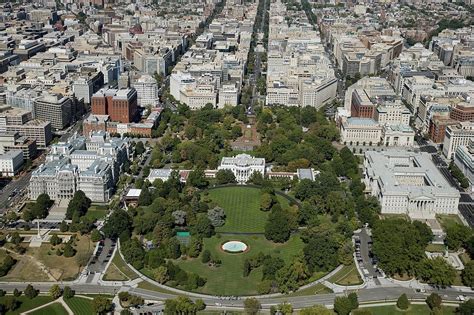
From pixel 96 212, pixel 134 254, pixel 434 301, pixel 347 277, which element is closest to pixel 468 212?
pixel 347 277

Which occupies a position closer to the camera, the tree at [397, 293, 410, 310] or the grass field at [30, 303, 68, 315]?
the grass field at [30, 303, 68, 315]

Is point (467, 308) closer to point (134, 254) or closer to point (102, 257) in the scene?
point (134, 254)

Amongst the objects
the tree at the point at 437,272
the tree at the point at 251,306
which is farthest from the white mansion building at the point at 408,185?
the tree at the point at 251,306

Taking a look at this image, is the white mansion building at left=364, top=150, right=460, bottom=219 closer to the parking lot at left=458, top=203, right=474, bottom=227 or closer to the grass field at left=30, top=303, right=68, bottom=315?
the parking lot at left=458, top=203, right=474, bottom=227

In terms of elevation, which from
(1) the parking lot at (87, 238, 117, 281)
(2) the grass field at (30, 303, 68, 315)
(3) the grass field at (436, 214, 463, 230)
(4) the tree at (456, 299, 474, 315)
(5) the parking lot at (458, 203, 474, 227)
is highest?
(4) the tree at (456, 299, 474, 315)

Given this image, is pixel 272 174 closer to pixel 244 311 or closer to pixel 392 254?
pixel 392 254

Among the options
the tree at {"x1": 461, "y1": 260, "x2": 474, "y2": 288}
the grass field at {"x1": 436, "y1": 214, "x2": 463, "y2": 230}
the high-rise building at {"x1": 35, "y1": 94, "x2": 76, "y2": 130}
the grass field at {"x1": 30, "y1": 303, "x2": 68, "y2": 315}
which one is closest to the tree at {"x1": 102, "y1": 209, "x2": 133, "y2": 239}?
the grass field at {"x1": 30, "y1": 303, "x2": 68, "y2": 315}

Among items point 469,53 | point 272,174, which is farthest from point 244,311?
point 469,53
